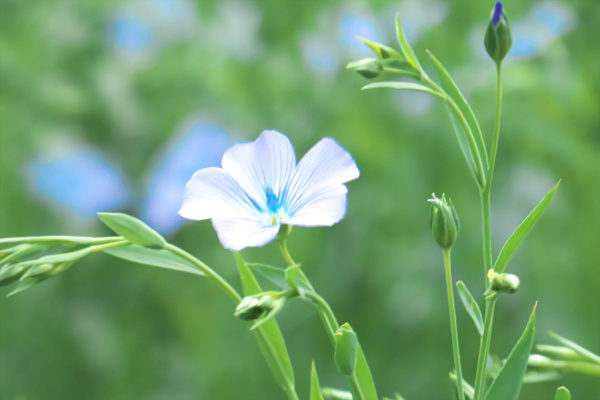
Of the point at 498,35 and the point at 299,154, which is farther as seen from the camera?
the point at 299,154

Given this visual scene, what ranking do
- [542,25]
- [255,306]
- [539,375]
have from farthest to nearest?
[542,25]
[539,375]
[255,306]

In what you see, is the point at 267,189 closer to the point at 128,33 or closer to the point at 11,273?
the point at 11,273

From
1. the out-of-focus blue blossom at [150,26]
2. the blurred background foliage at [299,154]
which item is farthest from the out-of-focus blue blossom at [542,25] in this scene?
the out-of-focus blue blossom at [150,26]

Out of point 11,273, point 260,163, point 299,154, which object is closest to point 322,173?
point 260,163

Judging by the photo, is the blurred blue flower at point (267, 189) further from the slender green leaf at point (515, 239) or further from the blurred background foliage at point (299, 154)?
the blurred background foliage at point (299, 154)

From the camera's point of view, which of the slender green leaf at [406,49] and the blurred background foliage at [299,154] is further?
the blurred background foliage at [299,154]

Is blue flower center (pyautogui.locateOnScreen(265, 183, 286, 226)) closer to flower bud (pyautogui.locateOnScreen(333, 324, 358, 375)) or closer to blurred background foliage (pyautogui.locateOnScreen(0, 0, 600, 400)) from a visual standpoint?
flower bud (pyautogui.locateOnScreen(333, 324, 358, 375))

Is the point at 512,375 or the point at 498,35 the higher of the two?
the point at 498,35
